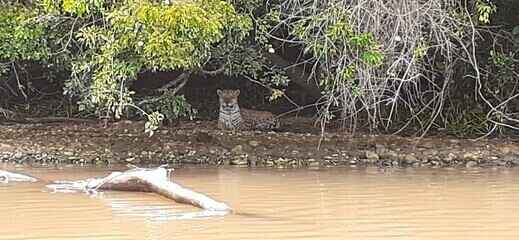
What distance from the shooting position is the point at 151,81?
1558 cm

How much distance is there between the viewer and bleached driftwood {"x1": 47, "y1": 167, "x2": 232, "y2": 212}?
7.55 m

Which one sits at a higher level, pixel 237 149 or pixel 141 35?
pixel 141 35

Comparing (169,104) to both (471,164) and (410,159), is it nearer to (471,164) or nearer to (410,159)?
(410,159)

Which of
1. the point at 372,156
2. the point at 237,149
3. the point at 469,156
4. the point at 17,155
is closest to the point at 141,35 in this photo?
the point at 237,149

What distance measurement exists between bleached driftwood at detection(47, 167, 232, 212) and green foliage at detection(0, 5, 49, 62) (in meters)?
2.31

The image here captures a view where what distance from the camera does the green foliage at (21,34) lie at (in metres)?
10.6

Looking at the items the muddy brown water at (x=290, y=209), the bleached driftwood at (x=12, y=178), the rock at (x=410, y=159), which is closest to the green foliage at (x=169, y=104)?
the muddy brown water at (x=290, y=209)

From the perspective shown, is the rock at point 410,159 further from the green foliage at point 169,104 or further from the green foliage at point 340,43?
the green foliage at point 169,104

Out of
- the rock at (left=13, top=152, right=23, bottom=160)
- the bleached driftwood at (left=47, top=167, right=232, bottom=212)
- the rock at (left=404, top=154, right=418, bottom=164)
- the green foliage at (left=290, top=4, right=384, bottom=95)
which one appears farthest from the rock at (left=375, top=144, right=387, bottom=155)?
the rock at (left=13, top=152, right=23, bottom=160)

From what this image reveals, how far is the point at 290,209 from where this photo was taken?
25.3 feet

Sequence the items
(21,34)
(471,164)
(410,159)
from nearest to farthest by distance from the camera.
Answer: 1. (21,34)
2. (471,164)
3. (410,159)

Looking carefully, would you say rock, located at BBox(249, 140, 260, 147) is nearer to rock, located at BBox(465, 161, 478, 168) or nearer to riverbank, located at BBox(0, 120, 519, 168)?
riverbank, located at BBox(0, 120, 519, 168)

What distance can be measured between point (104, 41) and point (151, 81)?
18.9ft

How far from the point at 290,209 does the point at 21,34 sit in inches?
185
